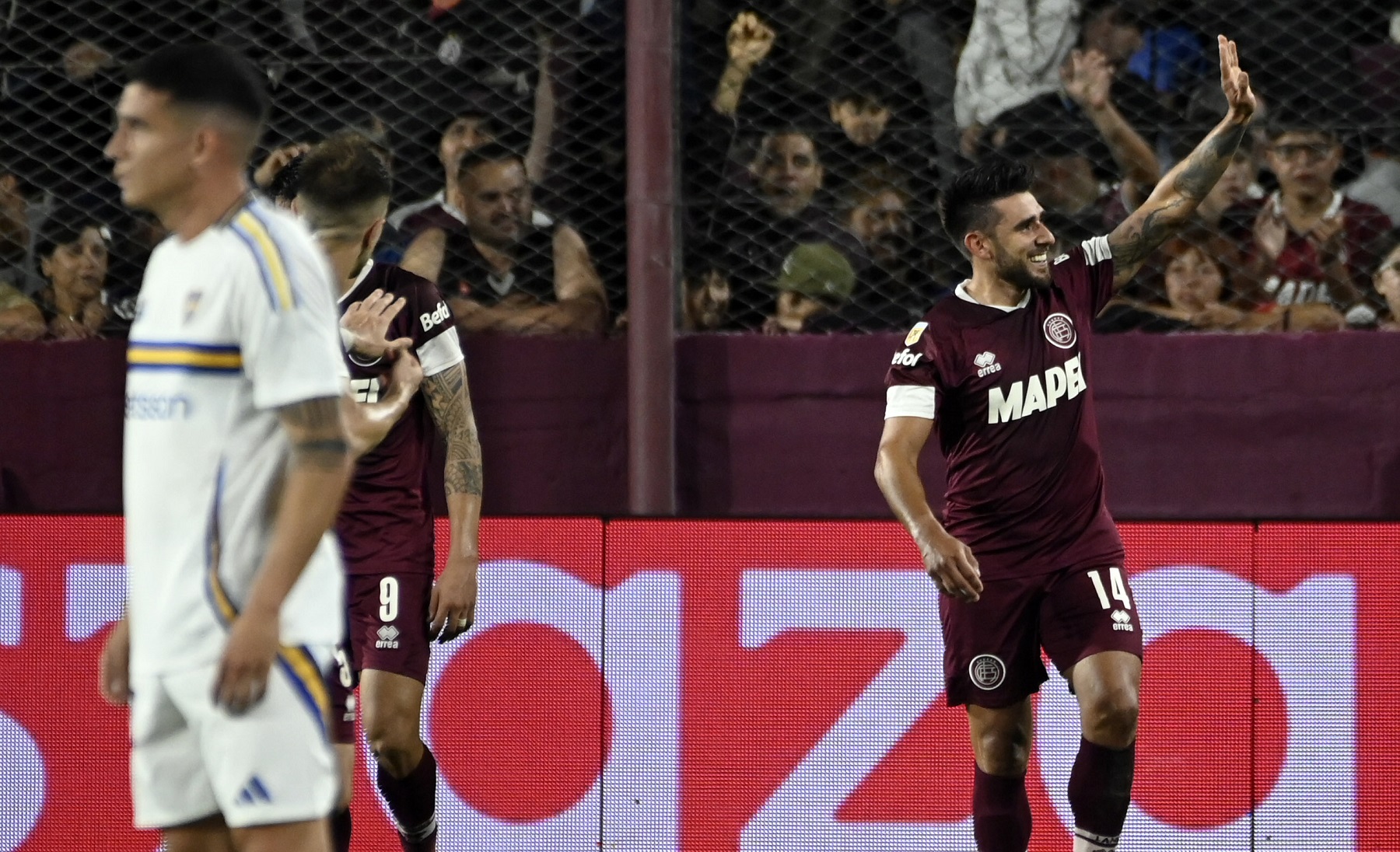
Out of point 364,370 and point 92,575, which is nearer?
point 364,370

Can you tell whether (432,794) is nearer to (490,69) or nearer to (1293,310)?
(490,69)

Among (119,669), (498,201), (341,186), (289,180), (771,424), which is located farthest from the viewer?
(498,201)

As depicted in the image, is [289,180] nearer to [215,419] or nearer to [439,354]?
[439,354]

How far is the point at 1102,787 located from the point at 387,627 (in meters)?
1.97

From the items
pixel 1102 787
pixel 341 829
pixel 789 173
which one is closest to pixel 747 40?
pixel 789 173

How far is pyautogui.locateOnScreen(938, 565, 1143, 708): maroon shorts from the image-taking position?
16.5 feet

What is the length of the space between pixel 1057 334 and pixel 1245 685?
1420 mm

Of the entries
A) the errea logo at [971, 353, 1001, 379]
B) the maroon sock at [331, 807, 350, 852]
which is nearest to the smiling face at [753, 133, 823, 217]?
the errea logo at [971, 353, 1001, 379]

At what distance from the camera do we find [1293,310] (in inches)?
254

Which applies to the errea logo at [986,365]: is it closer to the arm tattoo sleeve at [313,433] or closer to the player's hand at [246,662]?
the arm tattoo sleeve at [313,433]

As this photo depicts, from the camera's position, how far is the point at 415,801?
5.23 m

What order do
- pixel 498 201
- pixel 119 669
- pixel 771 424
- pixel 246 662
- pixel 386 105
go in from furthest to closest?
pixel 386 105
pixel 498 201
pixel 771 424
pixel 119 669
pixel 246 662

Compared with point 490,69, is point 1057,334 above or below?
below

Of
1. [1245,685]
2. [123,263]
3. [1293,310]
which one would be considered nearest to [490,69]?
[123,263]
